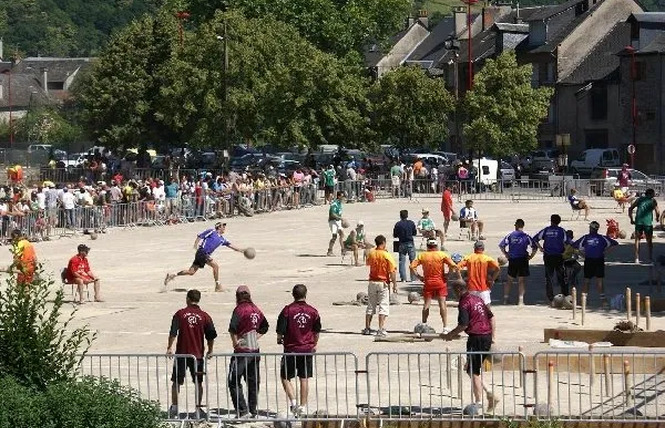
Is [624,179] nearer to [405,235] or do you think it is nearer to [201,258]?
[405,235]

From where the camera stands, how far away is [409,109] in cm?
8575

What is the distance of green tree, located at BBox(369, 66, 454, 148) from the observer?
3364 inches

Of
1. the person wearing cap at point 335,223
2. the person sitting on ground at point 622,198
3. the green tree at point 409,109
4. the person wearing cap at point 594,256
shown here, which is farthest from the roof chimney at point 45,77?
the person wearing cap at point 594,256

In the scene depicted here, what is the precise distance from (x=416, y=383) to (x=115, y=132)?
217 ft

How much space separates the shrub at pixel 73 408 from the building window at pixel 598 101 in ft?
247

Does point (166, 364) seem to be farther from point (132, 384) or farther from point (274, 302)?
point (274, 302)

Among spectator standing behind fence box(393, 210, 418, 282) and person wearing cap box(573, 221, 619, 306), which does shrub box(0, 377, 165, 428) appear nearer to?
person wearing cap box(573, 221, 619, 306)

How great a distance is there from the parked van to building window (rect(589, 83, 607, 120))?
18.8 feet

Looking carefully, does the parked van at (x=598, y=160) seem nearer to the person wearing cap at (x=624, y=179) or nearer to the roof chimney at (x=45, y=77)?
the person wearing cap at (x=624, y=179)

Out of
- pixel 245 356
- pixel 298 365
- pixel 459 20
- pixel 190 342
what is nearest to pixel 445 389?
pixel 298 365

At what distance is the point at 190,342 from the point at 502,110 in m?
59.9

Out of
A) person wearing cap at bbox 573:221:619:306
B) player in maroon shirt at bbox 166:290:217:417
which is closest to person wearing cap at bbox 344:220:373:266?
person wearing cap at bbox 573:221:619:306

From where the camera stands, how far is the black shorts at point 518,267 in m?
31.8

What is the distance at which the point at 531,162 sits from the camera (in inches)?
3452
